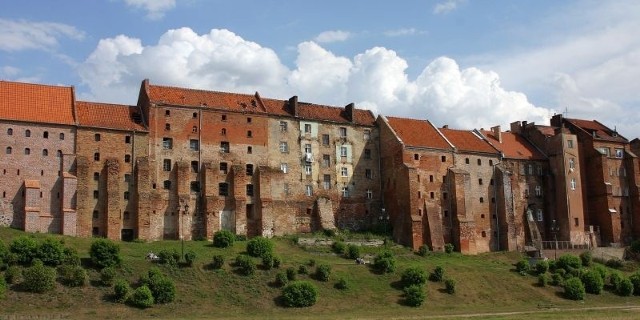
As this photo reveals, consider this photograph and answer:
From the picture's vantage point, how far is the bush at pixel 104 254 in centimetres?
5816

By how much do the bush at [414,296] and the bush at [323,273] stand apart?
6.62 m

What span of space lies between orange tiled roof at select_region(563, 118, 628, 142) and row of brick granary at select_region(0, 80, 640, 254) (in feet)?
1.10

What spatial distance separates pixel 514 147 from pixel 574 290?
95.2 feet

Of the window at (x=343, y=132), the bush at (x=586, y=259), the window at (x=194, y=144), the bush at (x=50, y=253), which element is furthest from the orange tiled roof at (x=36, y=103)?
the bush at (x=586, y=259)

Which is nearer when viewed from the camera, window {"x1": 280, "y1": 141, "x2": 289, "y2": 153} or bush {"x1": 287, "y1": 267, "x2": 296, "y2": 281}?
bush {"x1": 287, "y1": 267, "x2": 296, "y2": 281}

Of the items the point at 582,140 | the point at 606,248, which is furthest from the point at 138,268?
the point at 582,140

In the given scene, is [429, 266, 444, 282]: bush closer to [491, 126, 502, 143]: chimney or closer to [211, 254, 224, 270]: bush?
[211, 254, 224, 270]: bush

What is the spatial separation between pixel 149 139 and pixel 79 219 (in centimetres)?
1031

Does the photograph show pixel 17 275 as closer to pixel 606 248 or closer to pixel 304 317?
pixel 304 317

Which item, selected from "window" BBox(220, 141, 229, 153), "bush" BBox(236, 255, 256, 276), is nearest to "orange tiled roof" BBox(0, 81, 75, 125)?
"window" BBox(220, 141, 229, 153)

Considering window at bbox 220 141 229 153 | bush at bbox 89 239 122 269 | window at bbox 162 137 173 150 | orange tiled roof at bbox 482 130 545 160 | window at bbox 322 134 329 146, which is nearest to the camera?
bush at bbox 89 239 122 269

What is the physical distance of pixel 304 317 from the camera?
54.0 meters

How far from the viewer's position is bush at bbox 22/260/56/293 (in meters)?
53.2

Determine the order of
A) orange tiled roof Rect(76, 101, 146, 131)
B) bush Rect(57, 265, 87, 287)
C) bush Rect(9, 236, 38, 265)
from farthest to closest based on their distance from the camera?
orange tiled roof Rect(76, 101, 146, 131) → bush Rect(9, 236, 38, 265) → bush Rect(57, 265, 87, 287)
